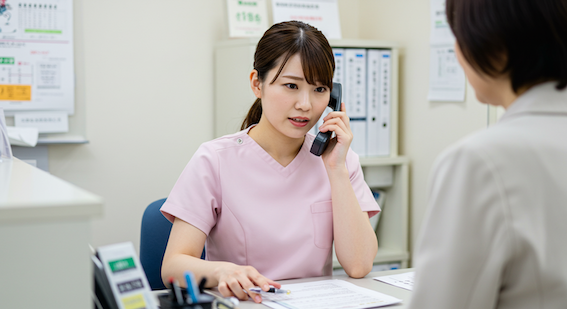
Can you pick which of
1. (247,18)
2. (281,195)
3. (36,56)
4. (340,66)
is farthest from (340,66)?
(36,56)

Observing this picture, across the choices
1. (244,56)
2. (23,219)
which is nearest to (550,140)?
(23,219)

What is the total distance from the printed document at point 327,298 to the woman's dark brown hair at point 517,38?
574mm

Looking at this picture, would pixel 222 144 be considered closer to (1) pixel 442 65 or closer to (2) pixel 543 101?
(2) pixel 543 101

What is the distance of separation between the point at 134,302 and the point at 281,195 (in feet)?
2.52

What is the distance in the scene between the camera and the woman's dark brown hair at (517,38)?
2.04ft

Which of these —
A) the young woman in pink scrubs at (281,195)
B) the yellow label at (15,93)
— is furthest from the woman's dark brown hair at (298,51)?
the yellow label at (15,93)

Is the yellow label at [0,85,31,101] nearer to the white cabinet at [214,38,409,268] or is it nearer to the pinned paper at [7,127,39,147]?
the pinned paper at [7,127,39,147]

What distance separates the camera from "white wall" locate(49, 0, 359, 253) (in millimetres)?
2332

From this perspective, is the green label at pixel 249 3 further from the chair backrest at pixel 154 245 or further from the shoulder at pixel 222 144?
the chair backrest at pixel 154 245

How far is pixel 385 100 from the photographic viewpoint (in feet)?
8.48

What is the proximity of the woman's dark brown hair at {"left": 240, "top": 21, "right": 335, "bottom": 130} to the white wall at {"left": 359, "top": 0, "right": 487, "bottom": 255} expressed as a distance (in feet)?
3.65

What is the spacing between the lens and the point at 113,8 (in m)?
2.36

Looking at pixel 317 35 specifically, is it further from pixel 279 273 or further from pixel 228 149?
pixel 279 273

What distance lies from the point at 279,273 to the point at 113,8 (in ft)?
5.08
